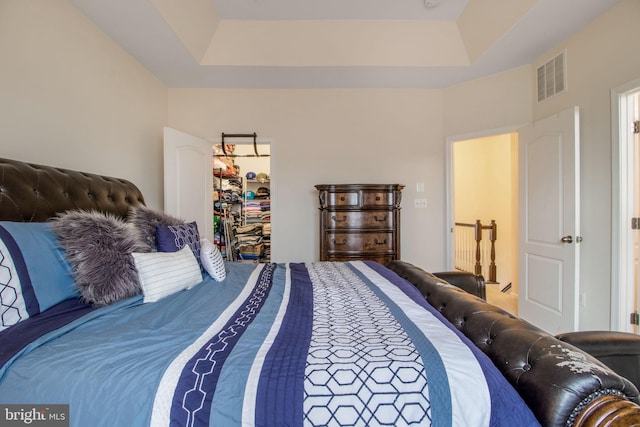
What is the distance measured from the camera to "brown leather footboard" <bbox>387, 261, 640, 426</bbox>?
24.8 inches

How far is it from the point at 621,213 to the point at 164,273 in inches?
121

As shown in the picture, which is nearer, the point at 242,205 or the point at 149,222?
the point at 149,222

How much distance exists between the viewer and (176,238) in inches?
61.2

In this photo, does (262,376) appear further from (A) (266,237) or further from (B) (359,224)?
(A) (266,237)

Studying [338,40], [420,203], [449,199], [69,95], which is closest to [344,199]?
[420,203]

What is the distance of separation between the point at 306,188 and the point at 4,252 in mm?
2629

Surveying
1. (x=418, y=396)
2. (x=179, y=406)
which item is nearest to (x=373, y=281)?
(x=418, y=396)

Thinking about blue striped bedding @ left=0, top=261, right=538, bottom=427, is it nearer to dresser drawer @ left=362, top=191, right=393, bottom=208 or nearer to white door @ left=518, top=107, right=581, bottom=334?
dresser drawer @ left=362, top=191, right=393, bottom=208

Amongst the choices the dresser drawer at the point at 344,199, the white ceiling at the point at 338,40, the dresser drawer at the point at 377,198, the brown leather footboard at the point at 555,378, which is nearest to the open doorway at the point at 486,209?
the white ceiling at the point at 338,40

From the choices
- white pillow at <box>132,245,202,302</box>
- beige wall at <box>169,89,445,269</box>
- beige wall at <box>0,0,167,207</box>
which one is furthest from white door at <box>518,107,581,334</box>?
beige wall at <box>0,0,167,207</box>

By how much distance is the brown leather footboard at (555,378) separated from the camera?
0.63 metres

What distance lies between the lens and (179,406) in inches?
26.8

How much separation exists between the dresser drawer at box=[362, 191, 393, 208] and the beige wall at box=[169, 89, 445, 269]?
550 mm

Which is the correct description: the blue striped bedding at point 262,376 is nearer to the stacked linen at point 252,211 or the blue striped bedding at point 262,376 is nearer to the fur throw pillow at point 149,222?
the fur throw pillow at point 149,222
